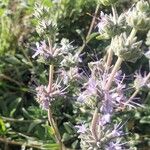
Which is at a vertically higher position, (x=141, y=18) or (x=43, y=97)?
(x=141, y=18)

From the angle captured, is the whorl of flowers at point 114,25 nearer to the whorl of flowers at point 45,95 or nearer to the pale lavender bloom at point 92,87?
the pale lavender bloom at point 92,87

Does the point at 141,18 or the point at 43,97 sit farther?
the point at 43,97

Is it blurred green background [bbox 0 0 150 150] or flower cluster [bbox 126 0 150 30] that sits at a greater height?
flower cluster [bbox 126 0 150 30]

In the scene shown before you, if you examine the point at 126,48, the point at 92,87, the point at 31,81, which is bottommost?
the point at 31,81

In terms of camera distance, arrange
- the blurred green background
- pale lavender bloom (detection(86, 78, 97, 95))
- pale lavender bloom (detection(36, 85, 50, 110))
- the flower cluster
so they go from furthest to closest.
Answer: the blurred green background
pale lavender bloom (detection(36, 85, 50, 110))
pale lavender bloom (detection(86, 78, 97, 95))
the flower cluster

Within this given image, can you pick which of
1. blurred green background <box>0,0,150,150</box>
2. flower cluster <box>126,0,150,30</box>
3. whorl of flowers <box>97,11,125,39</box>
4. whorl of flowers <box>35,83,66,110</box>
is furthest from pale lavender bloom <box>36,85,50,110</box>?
flower cluster <box>126,0,150,30</box>

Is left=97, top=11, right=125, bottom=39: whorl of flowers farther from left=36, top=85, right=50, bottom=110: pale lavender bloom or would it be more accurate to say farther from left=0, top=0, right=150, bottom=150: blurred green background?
left=0, top=0, right=150, bottom=150: blurred green background

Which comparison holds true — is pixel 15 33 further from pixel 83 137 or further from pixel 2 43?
pixel 83 137

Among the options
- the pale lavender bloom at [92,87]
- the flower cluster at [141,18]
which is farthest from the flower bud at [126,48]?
the pale lavender bloom at [92,87]

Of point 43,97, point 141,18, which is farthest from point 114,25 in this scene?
point 43,97

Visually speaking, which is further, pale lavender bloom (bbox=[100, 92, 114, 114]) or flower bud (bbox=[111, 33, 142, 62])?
pale lavender bloom (bbox=[100, 92, 114, 114])

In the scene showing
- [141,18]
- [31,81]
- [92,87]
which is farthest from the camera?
[31,81]

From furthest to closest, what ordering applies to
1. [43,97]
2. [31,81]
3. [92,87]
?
[31,81], [43,97], [92,87]

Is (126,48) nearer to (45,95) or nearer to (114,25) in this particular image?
(114,25)
